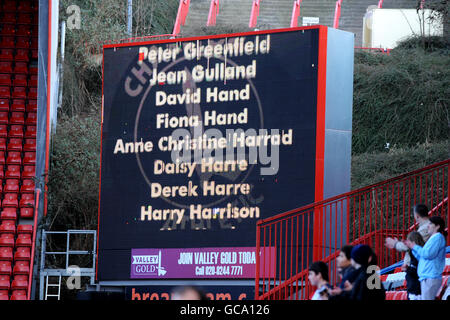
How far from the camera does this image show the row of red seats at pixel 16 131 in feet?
66.2

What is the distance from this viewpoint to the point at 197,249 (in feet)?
43.5

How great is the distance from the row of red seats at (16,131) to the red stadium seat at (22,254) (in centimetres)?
345

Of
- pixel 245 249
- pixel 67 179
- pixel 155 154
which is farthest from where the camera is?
pixel 67 179

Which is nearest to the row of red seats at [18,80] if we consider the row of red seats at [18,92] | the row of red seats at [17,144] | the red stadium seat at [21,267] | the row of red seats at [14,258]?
the row of red seats at [18,92]

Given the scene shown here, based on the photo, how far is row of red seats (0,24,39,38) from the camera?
22188mm

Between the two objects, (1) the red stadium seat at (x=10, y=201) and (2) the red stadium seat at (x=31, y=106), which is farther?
(2) the red stadium seat at (x=31, y=106)

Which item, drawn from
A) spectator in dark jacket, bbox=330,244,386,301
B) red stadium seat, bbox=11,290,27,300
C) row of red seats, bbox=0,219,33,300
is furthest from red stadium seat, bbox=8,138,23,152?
spectator in dark jacket, bbox=330,244,386,301

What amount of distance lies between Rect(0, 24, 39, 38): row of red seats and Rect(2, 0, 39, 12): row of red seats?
2.26 feet

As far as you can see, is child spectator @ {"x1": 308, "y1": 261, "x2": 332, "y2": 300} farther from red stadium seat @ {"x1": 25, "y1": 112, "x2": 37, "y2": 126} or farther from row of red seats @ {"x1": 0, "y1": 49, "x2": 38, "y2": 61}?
row of red seats @ {"x1": 0, "y1": 49, "x2": 38, "y2": 61}

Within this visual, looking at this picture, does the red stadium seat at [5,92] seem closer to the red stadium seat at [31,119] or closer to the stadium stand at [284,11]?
the red stadium seat at [31,119]

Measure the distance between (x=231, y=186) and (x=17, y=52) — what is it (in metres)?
10.8
